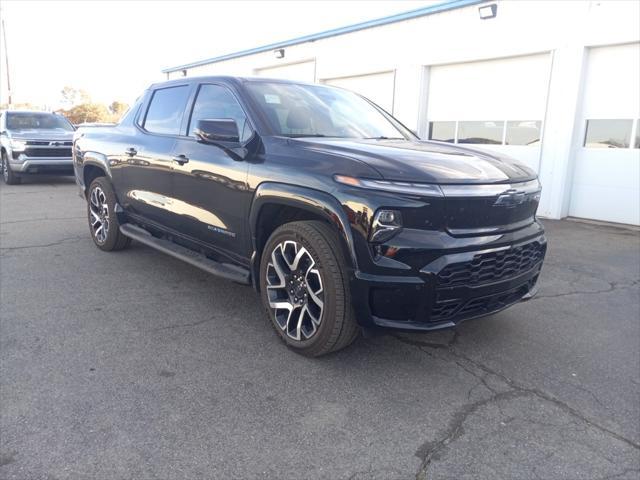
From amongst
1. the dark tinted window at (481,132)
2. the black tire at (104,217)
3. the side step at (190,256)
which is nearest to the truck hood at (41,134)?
the black tire at (104,217)

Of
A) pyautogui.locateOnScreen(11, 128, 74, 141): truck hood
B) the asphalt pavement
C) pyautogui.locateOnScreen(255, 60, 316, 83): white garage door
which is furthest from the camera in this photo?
pyautogui.locateOnScreen(255, 60, 316, 83): white garage door

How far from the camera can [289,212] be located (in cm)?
350

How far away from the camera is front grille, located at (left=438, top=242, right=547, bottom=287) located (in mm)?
2879

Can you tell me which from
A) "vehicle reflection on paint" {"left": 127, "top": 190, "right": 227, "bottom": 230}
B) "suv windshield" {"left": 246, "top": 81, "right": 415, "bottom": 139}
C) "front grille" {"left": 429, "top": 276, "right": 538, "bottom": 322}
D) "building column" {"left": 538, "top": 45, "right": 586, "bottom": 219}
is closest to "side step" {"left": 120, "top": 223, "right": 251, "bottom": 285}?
"vehicle reflection on paint" {"left": 127, "top": 190, "right": 227, "bottom": 230}

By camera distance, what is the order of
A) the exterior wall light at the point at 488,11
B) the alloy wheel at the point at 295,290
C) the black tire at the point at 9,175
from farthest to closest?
the black tire at the point at 9,175 < the exterior wall light at the point at 488,11 < the alloy wheel at the point at 295,290

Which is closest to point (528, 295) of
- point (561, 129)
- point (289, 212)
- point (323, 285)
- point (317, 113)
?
point (323, 285)

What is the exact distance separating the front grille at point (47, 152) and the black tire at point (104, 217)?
7.21 metres

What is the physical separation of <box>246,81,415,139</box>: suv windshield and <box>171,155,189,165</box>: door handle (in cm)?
80

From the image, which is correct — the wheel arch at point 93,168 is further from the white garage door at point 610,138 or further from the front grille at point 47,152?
the white garage door at point 610,138

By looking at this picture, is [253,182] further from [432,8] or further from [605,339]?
[432,8]

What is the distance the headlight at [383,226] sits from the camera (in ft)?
9.27

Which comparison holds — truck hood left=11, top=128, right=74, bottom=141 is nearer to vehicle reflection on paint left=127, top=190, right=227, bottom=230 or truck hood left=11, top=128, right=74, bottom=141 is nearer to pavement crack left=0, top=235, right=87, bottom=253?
pavement crack left=0, top=235, right=87, bottom=253

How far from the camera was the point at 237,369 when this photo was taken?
325 cm

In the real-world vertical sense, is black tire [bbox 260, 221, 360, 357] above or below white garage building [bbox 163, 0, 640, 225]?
below
